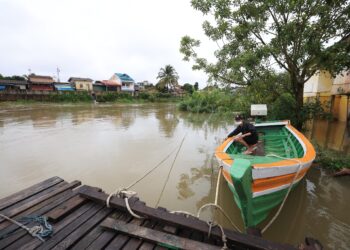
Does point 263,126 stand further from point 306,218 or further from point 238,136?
point 306,218

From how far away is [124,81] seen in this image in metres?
47.2

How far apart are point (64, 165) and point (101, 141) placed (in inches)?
118

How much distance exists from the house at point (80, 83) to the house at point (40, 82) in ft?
14.7

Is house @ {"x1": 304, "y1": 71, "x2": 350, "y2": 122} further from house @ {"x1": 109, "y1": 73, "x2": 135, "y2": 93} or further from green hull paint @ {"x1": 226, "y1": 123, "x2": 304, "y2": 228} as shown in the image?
house @ {"x1": 109, "y1": 73, "x2": 135, "y2": 93}

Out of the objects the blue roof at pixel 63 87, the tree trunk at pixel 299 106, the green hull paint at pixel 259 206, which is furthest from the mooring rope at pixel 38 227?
the blue roof at pixel 63 87

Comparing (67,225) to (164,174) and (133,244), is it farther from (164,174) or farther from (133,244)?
(164,174)

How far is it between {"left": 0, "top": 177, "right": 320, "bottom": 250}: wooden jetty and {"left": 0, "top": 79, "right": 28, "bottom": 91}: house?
127 ft

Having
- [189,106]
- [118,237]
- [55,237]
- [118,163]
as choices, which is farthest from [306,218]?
[189,106]

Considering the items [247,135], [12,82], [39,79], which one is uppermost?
[39,79]

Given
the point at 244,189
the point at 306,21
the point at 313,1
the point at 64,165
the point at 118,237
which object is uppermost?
the point at 313,1

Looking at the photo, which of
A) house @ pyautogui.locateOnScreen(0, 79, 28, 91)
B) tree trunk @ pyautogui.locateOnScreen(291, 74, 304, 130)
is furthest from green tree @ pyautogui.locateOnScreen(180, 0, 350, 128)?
house @ pyautogui.locateOnScreen(0, 79, 28, 91)

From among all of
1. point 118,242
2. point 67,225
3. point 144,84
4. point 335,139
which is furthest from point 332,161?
point 144,84

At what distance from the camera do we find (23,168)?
19.9 feet

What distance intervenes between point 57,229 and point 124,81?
4789cm
